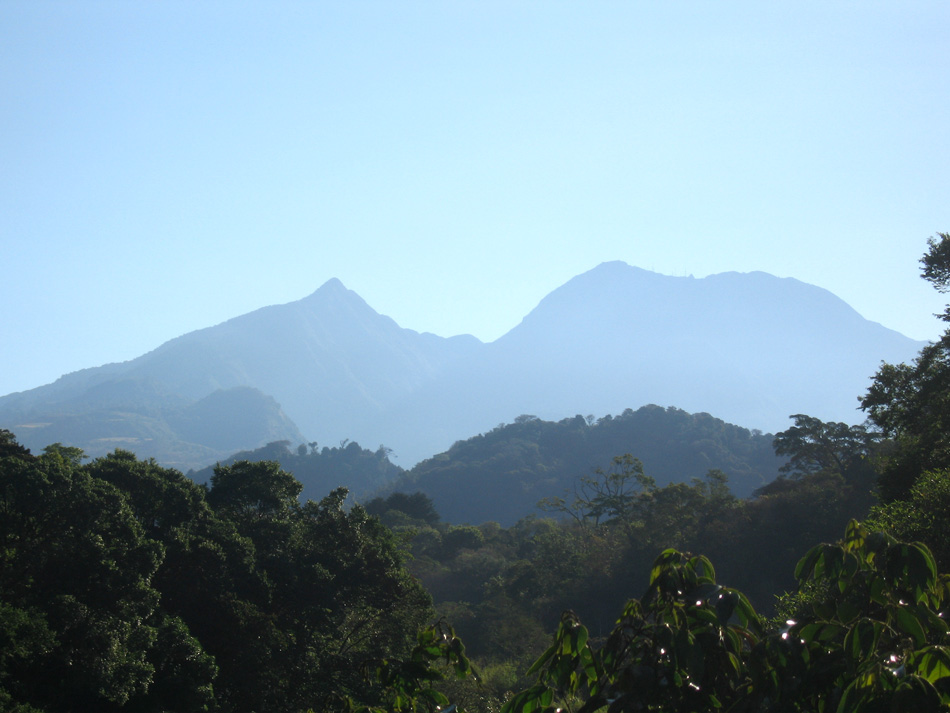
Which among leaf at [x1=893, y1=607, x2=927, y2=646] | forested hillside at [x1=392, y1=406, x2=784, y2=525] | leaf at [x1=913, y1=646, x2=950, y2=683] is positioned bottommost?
forested hillside at [x1=392, y1=406, x2=784, y2=525]

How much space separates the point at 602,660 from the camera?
1.93 m

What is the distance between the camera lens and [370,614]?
15422mm

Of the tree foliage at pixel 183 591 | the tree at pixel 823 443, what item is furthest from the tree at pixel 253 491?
the tree at pixel 823 443

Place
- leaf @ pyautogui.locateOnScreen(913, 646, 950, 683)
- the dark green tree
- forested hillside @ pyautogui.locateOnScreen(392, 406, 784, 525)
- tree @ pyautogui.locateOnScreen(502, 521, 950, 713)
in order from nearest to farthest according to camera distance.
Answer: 1. leaf @ pyautogui.locateOnScreen(913, 646, 950, 683)
2. tree @ pyautogui.locateOnScreen(502, 521, 950, 713)
3. the dark green tree
4. forested hillside @ pyautogui.locateOnScreen(392, 406, 784, 525)

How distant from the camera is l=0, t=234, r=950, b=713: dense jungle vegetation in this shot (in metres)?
1.84

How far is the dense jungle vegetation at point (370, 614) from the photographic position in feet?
6.04

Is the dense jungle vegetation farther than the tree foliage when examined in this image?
No

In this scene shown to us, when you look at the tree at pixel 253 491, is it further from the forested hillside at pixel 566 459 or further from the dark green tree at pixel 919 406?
the forested hillside at pixel 566 459

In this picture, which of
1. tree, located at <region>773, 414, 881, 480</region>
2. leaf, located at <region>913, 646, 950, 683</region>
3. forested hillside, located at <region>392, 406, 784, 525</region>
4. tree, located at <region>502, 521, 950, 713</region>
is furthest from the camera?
forested hillside, located at <region>392, 406, 784, 525</region>

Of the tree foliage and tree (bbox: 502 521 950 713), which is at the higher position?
tree (bbox: 502 521 950 713)

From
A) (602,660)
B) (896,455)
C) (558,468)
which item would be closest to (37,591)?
(602,660)

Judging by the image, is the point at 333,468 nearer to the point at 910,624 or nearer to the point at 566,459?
the point at 566,459

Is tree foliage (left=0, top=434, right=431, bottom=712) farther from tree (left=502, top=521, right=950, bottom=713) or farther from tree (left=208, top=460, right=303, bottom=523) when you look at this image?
tree (left=502, top=521, right=950, bottom=713)

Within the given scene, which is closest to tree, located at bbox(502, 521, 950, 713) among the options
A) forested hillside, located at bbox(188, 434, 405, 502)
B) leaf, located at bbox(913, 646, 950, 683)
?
leaf, located at bbox(913, 646, 950, 683)
